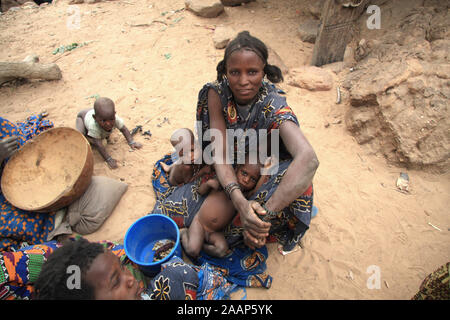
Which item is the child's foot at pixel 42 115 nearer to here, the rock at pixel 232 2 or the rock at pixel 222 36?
the rock at pixel 222 36

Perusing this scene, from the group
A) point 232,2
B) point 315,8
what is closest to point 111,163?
point 232,2

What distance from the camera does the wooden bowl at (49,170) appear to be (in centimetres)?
228

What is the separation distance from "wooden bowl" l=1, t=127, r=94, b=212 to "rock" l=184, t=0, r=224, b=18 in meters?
4.41

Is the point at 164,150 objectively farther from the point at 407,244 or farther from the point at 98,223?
the point at 407,244

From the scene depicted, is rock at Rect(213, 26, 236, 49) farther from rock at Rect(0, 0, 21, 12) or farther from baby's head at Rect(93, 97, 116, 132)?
rock at Rect(0, 0, 21, 12)

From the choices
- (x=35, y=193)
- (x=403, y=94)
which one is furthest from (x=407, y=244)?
(x=35, y=193)

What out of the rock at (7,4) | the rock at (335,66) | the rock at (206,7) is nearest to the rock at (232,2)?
the rock at (206,7)

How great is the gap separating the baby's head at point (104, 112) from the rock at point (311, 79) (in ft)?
9.10

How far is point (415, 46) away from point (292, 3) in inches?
133

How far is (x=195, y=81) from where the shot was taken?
4.32 metres

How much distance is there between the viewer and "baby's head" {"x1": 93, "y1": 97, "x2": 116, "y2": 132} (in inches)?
112

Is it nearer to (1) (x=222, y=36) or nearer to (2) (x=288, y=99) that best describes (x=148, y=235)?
(2) (x=288, y=99)

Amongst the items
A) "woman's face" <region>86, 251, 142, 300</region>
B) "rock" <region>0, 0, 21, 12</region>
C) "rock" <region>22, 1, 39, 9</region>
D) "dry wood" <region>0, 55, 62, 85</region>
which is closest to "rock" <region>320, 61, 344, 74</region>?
"woman's face" <region>86, 251, 142, 300</region>

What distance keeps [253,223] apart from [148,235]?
39.6 inches
